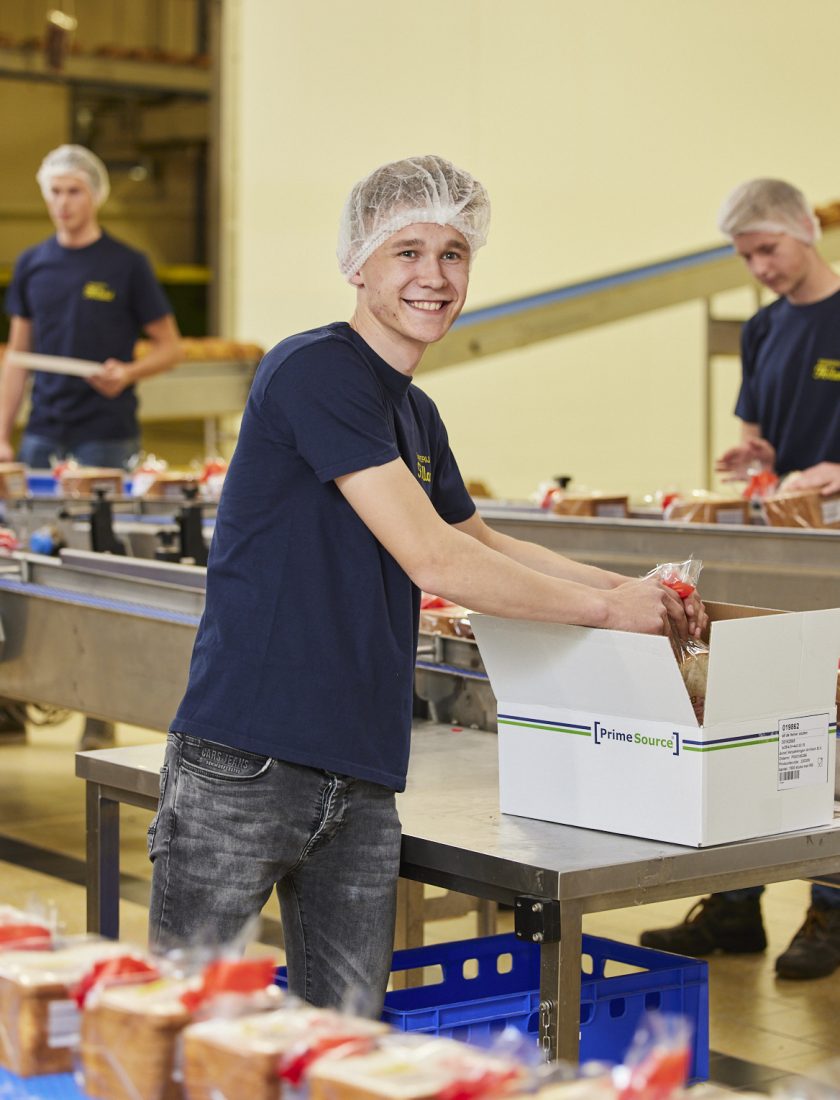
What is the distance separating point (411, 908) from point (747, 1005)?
31.3 inches

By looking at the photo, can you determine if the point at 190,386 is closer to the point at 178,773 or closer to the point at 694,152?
the point at 694,152

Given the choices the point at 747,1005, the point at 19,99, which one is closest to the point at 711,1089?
the point at 747,1005

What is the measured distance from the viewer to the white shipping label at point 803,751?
1902 mm

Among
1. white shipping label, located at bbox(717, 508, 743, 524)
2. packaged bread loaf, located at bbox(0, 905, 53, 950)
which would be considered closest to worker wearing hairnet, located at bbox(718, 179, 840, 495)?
white shipping label, located at bbox(717, 508, 743, 524)

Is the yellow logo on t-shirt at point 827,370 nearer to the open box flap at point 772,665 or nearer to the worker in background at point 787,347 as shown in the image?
the worker in background at point 787,347

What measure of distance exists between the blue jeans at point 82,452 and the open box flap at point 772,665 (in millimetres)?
3884

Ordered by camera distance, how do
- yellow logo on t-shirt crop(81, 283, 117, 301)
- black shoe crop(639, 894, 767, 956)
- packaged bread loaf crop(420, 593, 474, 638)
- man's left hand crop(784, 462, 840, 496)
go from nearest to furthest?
packaged bread loaf crop(420, 593, 474, 638)
black shoe crop(639, 894, 767, 956)
man's left hand crop(784, 462, 840, 496)
yellow logo on t-shirt crop(81, 283, 117, 301)

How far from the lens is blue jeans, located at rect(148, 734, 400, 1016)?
1861mm

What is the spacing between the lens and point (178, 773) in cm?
191

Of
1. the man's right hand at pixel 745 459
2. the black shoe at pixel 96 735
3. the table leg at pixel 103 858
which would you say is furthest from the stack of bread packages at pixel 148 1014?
the black shoe at pixel 96 735

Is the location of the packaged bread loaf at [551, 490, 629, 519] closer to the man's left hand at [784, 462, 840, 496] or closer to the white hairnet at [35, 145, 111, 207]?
the man's left hand at [784, 462, 840, 496]

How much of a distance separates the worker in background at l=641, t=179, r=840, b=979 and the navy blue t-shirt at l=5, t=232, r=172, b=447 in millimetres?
2117

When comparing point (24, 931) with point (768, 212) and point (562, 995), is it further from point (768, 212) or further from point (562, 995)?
point (768, 212)

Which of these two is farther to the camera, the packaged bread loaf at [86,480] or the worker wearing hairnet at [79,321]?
the worker wearing hairnet at [79,321]
